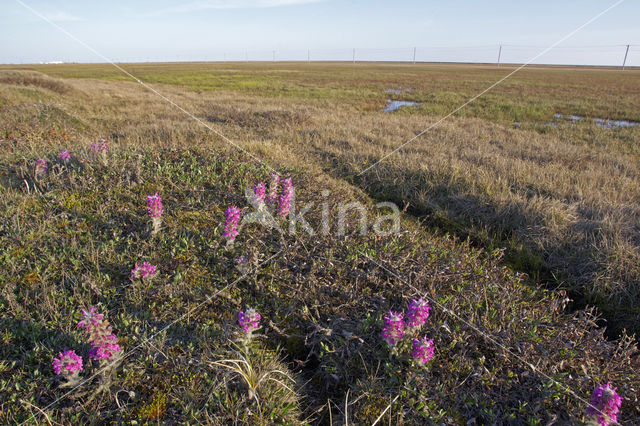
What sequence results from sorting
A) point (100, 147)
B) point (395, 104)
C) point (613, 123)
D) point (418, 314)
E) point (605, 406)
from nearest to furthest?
point (605, 406), point (418, 314), point (100, 147), point (613, 123), point (395, 104)

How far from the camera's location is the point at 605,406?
204 centimetres

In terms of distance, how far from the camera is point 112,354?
2.30m

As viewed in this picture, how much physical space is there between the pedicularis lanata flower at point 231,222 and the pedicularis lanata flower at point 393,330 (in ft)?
6.26

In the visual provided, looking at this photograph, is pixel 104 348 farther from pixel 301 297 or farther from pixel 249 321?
pixel 301 297

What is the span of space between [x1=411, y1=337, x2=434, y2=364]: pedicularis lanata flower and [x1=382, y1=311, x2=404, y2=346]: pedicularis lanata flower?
132 mm

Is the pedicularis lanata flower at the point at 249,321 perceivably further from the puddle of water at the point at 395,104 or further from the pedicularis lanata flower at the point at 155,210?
the puddle of water at the point at 395,104

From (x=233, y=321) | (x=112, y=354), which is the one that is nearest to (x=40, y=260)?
(x=112, y=354)

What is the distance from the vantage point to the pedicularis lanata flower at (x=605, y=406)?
201 cm

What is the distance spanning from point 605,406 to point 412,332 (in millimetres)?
1202

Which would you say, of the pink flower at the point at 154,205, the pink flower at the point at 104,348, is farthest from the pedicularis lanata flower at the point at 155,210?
the pink flower at the point at 104,348

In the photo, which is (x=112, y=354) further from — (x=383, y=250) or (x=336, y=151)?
(x=336, y=151)

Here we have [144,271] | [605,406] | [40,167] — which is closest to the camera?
[605,406]

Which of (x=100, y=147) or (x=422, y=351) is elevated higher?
(x=100, y=147)

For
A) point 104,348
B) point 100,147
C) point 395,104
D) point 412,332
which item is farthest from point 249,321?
point 395,104
